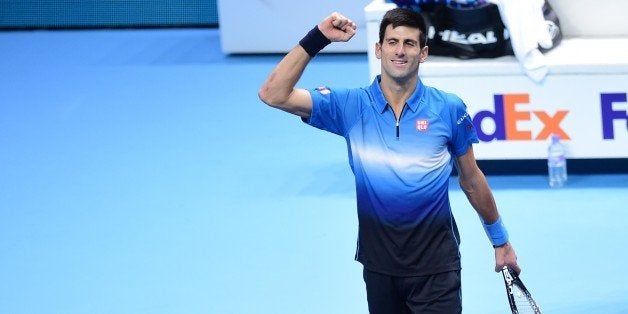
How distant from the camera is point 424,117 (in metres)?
4.92

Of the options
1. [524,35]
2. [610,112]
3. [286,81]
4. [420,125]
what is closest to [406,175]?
[420,125]

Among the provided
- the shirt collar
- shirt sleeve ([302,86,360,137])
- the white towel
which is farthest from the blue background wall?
the shirt collar

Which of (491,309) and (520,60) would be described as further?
(520,60)

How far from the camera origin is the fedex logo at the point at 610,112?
28.0 feet

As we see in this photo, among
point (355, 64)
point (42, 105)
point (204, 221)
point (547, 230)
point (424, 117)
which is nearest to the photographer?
point (424, 117)

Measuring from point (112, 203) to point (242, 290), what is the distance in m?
1.97

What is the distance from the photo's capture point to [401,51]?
15.8ft

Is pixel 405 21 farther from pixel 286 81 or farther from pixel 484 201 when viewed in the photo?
pixel 484 201

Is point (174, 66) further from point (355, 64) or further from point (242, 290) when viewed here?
point (242, 290)

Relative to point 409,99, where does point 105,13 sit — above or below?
below

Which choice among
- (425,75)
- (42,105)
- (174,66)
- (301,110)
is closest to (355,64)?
(174,66)

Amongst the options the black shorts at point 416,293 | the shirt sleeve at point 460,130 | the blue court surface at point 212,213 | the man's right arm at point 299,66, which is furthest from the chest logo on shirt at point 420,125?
the blue court surface at point 212,213

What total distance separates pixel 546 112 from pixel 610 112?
421 millimetres

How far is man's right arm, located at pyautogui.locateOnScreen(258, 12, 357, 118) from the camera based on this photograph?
4.80m
